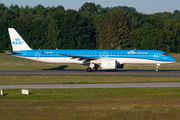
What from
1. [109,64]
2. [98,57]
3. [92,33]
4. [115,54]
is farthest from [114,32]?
[109,64]

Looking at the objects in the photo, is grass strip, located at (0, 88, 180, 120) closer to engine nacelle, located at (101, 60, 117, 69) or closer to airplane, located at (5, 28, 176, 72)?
engine nacelle, located at (101, 60, 117, 69)

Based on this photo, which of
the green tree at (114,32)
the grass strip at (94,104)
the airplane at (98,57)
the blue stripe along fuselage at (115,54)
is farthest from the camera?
the green tree at (114,32)

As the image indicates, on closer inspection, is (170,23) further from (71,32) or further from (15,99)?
(15,99)

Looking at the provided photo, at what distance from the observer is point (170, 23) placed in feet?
375

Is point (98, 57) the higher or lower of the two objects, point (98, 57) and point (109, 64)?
the higher

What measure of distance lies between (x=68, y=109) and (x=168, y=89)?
38.1ft

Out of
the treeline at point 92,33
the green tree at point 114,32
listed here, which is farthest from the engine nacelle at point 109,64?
the green tree at point 114,32

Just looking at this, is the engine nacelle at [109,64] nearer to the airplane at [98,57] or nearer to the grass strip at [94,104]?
the airplane at [98,57]

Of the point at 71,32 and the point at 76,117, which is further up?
the point at 71,32

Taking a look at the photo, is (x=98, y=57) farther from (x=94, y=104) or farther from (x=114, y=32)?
(x=114, y=32)

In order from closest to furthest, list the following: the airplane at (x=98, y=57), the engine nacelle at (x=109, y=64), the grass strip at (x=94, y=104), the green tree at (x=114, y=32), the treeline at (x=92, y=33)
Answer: the grass strip at (x=94, y=104) → the engine nacelle at (x=109, y=64) → the airplane at (x=98, y=57) → the treeline at (x=92, y=33) → the green tree at (x=114, y=32)

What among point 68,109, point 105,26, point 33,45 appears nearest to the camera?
point 68,109

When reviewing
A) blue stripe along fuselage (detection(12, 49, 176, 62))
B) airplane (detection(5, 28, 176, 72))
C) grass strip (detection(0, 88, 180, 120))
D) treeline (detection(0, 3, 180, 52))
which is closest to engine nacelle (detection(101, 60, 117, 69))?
airplane (detection(5, 28, 176, 72))

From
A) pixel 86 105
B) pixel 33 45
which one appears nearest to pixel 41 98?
pixel 86 105
